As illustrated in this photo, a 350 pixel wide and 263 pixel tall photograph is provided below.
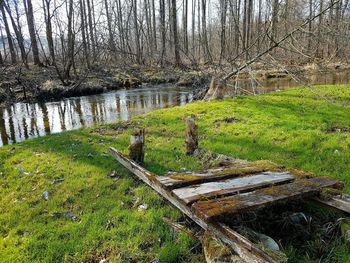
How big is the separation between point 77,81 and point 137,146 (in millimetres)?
14387

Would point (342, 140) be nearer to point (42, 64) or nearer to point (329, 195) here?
point (329, 195)

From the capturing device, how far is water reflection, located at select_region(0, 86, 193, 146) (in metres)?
10.4

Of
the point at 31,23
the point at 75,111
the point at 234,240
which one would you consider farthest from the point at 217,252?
the point at 31,23

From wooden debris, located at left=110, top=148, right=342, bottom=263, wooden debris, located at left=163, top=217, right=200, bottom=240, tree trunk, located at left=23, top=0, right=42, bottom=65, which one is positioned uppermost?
tree trunk, located at left=23, top=0, right=42, bottom=65

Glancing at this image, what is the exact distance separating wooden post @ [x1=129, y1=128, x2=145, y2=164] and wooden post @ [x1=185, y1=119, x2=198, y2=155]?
1.02m

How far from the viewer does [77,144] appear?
7426 millimetres

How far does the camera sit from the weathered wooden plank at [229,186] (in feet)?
10.9

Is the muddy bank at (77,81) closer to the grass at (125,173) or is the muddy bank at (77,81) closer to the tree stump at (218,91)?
the tree stump at (218,91)

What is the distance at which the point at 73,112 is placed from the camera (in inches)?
515

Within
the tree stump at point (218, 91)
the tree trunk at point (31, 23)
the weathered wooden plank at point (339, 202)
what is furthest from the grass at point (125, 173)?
the tree trunk at point (31, 23)

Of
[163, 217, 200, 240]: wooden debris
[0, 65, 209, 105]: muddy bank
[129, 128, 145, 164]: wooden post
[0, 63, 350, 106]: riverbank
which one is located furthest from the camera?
[0, 65, 209, 105]: muddy bank

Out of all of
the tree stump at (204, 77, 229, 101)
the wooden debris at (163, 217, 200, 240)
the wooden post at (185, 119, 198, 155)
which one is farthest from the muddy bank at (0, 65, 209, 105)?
the wooden debris at (163, 217, 200, 240)

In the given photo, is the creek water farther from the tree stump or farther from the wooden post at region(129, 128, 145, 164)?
the wooden post at region(129, 128, 145, 164)

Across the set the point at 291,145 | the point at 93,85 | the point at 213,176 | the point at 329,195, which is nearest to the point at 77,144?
the point at 213,176
